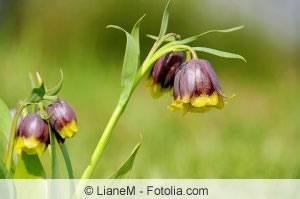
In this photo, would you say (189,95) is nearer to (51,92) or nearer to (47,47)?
(51,92)

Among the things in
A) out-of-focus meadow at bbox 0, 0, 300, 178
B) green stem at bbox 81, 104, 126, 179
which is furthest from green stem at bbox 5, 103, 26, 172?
out-of-focus meadow at bbox 0, 0, 300, 178

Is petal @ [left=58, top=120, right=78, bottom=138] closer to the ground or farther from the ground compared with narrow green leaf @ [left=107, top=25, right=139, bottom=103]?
closer to the ground

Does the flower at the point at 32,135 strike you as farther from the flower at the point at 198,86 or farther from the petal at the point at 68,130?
the flower at the point at 198,86

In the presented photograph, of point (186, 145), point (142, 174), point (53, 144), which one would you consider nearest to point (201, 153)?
point (186, 145)

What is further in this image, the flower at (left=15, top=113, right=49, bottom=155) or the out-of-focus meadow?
the out-of-focus meadow

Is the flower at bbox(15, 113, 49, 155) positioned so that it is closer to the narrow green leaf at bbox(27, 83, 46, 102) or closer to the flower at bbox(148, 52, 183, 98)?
the narrow green leaf at bbox(27, 83, 46, 102)
